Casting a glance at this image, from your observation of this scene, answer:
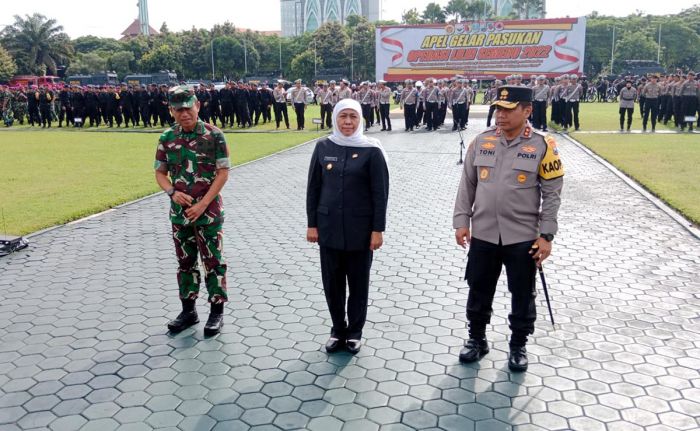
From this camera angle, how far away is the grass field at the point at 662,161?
9.77m

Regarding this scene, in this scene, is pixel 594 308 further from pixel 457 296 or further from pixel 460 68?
pixel 460 68

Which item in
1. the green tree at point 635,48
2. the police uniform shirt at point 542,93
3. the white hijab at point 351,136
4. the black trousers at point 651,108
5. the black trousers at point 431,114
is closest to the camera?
the white hijab at point 351,136

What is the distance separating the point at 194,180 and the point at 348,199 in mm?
1252

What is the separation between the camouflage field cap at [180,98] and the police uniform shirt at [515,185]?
2.09 m

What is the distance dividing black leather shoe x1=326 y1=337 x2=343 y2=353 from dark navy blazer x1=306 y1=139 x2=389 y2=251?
0.75m

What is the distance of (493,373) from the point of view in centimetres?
415

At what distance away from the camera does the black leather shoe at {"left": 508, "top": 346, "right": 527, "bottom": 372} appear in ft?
13.6

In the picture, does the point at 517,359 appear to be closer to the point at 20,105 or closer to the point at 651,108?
the point at 651,108

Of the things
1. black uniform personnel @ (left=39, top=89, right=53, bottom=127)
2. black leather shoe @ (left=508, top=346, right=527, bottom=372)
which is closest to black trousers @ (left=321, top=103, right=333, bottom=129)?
black uniform personnel @ (left=39, top=89, right=53, bottom=127)

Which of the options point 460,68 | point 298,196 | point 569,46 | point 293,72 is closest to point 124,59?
point 293,72

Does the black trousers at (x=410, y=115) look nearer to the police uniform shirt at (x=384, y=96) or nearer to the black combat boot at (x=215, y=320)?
the police uniform shirt at (x=384, y=96)

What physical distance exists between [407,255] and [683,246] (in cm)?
332

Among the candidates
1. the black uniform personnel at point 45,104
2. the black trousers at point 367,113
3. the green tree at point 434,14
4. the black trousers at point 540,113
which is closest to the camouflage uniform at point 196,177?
the black trousers at point 540,113

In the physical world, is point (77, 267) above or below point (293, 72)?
below
